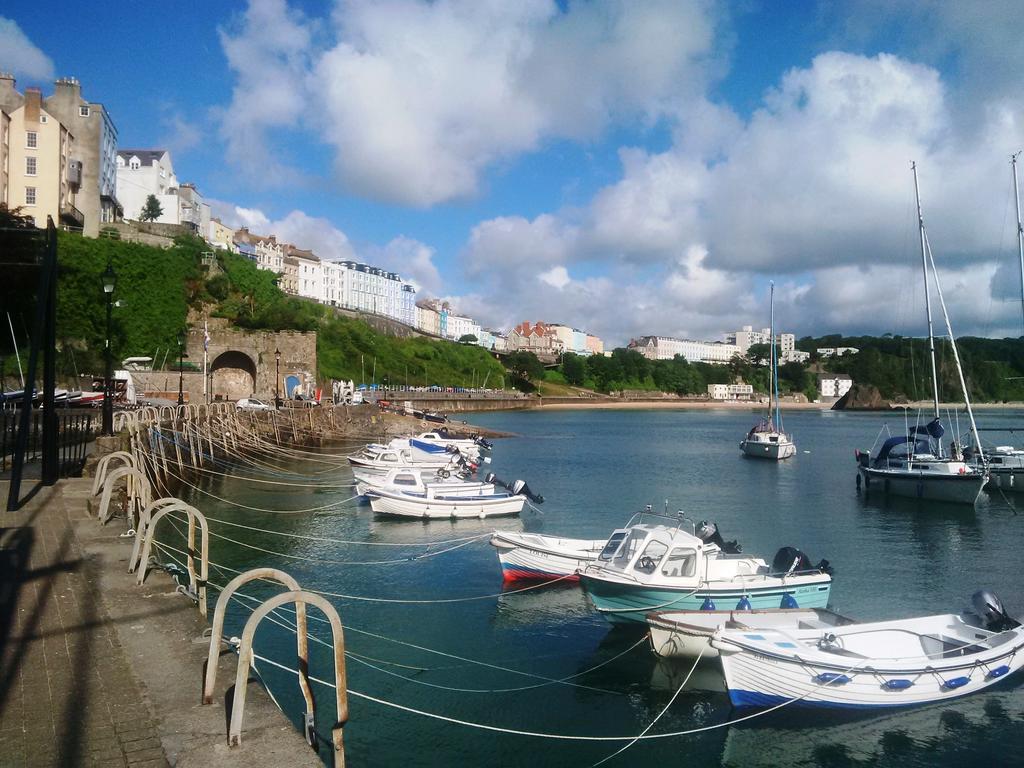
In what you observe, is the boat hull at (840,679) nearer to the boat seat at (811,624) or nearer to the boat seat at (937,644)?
the boat seat at (937,644)

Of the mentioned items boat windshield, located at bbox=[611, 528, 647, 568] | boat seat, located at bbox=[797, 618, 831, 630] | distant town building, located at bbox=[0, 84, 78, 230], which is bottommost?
boat seat, located at bbox=[797, 618, 831, 630]

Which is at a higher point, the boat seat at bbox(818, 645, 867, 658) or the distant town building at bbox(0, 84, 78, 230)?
the distant town building at bbox(0, 84, 78, 230)

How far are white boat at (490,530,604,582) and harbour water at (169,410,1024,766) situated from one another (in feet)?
2.13

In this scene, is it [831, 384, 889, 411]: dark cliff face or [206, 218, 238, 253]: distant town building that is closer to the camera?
[206, 218, 238, 253]: distant town building

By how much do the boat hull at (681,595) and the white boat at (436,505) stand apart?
41.9ft

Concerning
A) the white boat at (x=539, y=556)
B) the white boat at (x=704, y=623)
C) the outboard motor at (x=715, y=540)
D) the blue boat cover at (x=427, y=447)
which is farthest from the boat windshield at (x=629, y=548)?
the blue boat cover at (x=427, y=447)

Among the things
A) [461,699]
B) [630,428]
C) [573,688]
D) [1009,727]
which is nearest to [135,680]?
[461,699]

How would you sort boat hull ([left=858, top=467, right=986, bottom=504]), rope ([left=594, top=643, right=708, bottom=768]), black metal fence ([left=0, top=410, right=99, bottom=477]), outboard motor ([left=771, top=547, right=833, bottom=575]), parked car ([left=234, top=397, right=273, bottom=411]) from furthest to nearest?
parked car ([left=234, top=397, right=273, bottom=411])
boat hull ([left=858, top=467, right=986, bottom=504])
black metal fence ([left=0, top=410, right=99, bottom=477])
outboard motor ([left=771, top=547, right=833, bottom=575])
rope ([left=594, top=643, right=708, bottom=768])

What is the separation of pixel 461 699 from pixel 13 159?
61.9 m

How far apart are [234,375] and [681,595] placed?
5950 centimetres

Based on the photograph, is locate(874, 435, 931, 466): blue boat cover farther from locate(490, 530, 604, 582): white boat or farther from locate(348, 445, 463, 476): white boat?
locate(490, 530, 604, 582): white boat

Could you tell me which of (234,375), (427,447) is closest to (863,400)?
(234,375)

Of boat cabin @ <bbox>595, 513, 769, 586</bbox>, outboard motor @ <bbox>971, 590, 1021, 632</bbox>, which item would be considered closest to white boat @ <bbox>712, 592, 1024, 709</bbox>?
outboard motor @ <bbox>971, 590, 1021, 632</bbox>

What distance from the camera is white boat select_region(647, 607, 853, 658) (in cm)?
1306
